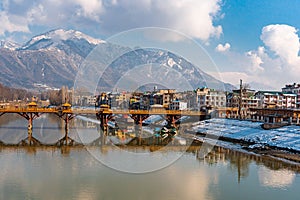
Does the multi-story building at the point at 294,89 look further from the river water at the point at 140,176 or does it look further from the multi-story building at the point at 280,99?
the river water at the point at 140,176

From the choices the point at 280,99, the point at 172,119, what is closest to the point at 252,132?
the point at 172,119

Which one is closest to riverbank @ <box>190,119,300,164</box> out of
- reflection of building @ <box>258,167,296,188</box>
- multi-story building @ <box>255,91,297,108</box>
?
reflection of building @ <box>258,167,296,188</box>

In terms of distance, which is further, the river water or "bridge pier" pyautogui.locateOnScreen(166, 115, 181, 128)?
"bridge pier" pyautogui.locateOnScreen(166, 115, 181, 128)

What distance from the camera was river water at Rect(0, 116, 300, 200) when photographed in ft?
72.7

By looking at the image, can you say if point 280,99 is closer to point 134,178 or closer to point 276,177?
point 276,177

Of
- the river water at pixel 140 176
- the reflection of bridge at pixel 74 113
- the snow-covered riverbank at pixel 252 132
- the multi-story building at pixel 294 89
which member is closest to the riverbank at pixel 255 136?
the snow-covered riverbank at pixel 252 132

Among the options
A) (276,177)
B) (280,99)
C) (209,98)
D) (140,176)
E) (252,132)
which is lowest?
(140,176)

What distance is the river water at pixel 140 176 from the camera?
2216 centimetres

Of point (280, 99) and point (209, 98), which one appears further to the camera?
point (280, 99)

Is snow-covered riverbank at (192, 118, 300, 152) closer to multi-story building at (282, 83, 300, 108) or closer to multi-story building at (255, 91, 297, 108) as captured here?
multi-story building at (255, 91, 297, 108)

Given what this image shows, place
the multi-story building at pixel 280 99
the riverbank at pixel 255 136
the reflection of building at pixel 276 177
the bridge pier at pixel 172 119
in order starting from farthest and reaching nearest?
the multi-story building at pixel 280 99 < the bridge pier at pixel 172 119 < the riverbank at pixel 255 136 < the reflection of building at pixel 276 177

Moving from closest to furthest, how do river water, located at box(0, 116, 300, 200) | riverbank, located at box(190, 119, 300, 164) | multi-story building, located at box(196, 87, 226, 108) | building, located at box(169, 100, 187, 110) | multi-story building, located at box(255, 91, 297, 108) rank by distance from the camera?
river water, located at box(0, 116, 300, 200), riverbank, located at box(190, 119, 300, 164), building, located at box(169, 100, 187, 110), multi-story building, located at box(196, 87, 226, 108), multi-story building, located at box(255, 91, 297, 108)

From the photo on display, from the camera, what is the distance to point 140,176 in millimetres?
27328

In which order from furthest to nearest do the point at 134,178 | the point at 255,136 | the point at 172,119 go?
the point at 172,119
the point at 255,136
the point at 134,178
